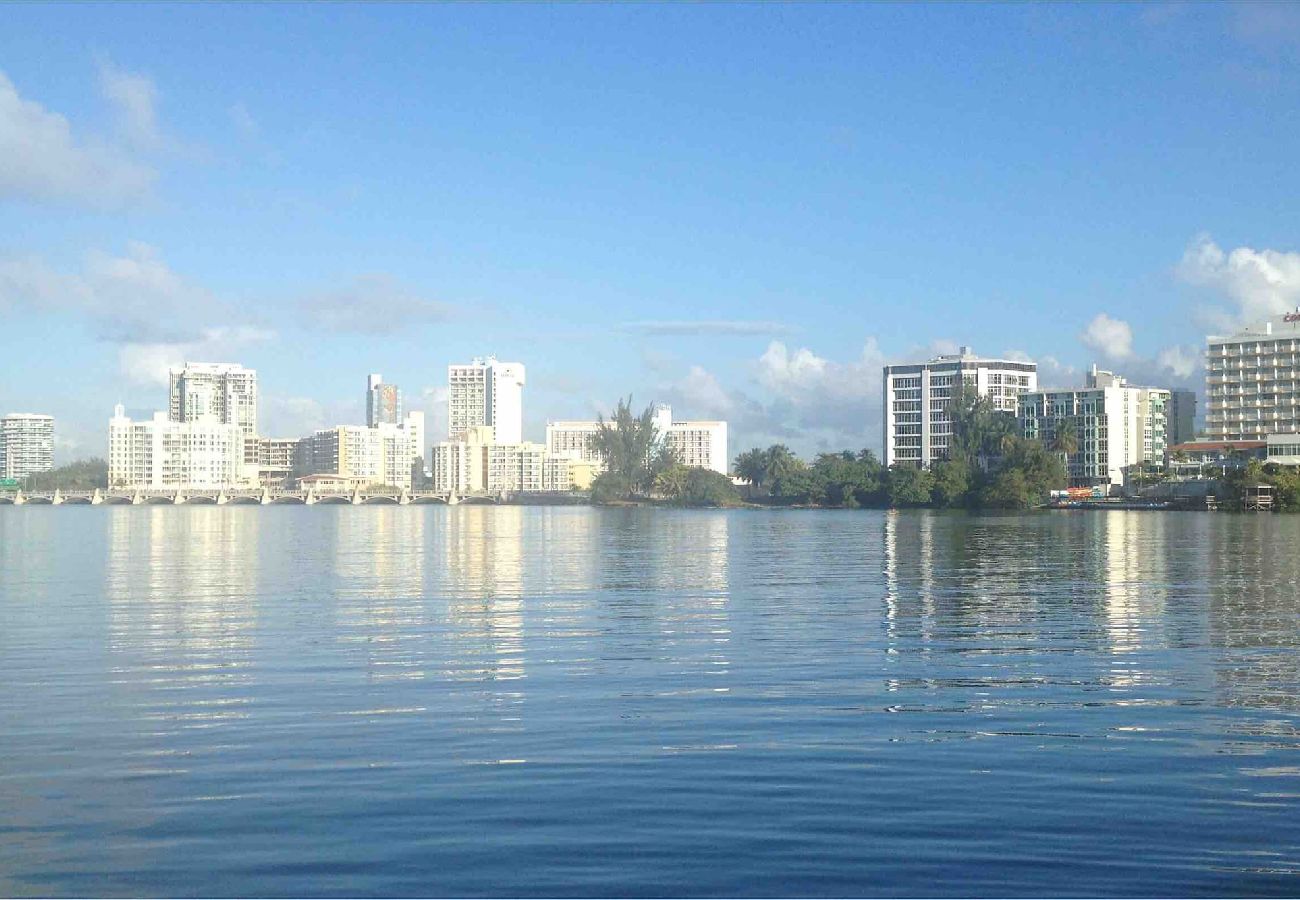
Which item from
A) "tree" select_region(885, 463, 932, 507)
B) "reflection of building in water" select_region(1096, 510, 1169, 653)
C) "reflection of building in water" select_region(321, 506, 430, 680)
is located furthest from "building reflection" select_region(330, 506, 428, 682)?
"tree" select_region(885, 463, 932, 507)

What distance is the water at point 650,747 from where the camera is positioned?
455 inches

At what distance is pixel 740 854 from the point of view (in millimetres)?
11852

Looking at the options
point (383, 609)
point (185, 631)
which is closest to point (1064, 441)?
point (383, 609)

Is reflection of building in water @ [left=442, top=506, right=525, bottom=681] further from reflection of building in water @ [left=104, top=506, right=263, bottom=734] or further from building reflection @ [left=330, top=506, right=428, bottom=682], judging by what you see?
reflection of building in water @ [left=104, top=506, right=263, bottom=734]

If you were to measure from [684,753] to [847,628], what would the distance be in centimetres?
1413

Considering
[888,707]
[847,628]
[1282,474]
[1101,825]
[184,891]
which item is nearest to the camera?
[184,891]

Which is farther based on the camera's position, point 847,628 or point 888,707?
point 847,628

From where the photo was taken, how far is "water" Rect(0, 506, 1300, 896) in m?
11.6

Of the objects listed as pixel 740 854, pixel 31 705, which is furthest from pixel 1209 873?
pixel 31 705

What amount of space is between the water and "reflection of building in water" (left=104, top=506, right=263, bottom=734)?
0.48ft

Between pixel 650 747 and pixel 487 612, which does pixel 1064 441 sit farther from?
pixel 650 747

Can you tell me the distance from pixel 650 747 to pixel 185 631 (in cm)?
1636

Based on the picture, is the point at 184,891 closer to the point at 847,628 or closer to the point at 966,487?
the point at 847,628

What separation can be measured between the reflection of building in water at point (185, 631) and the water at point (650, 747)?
0.48 ft
